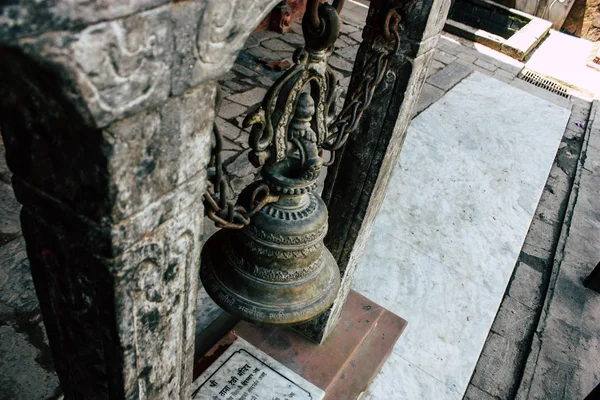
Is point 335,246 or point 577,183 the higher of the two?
point 335,246

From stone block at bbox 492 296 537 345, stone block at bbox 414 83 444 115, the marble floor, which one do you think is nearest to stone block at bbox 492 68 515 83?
the marble floor

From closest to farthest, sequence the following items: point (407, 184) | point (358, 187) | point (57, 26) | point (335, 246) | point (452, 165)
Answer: point (57, 26), point (358, 187), point (335, 246), point (407, 184), point (452, 165)

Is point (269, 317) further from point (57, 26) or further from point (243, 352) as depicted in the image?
point (243, 352)

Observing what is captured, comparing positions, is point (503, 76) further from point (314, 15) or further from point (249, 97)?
point (314, 15)

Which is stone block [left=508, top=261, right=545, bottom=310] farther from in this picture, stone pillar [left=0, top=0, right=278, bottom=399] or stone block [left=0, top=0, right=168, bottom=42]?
stone block [left=0, top=0, right=168, bottom=42]

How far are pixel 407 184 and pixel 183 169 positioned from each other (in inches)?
146

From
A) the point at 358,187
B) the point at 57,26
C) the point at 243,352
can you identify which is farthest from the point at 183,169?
the point at 243,352

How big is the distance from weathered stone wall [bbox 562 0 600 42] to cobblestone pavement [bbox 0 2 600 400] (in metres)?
4.49

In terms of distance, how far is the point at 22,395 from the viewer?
7.57 feet

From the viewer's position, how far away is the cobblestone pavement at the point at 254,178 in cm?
251

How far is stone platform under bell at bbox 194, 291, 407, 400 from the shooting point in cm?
230

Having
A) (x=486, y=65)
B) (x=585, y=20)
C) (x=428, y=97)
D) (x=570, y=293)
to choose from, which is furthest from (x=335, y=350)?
(x=585, y=20)

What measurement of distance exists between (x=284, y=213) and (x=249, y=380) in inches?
46.1

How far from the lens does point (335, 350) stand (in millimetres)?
2471
